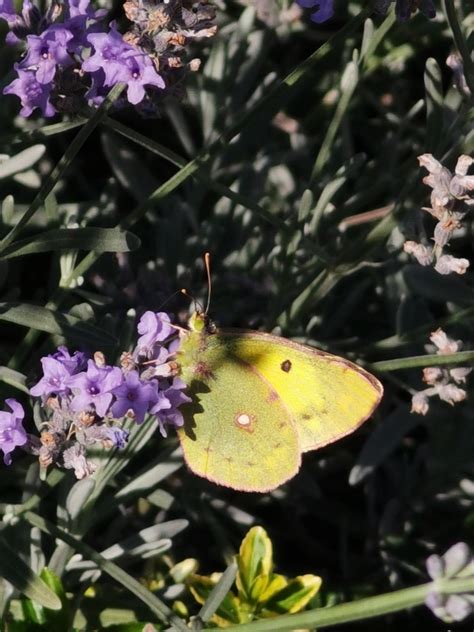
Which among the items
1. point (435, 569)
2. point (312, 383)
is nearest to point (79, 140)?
point (312, 383)

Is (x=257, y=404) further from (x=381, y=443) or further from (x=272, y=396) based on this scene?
(x=381, y=443)

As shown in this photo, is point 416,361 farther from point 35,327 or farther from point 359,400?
point 35,327

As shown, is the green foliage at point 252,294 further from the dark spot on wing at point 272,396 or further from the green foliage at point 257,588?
the dark spot on wing at point 272,396

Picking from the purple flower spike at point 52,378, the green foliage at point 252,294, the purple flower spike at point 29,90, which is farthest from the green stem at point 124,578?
the purple flower spike at point 29,90

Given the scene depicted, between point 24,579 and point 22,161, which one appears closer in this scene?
point 24,579

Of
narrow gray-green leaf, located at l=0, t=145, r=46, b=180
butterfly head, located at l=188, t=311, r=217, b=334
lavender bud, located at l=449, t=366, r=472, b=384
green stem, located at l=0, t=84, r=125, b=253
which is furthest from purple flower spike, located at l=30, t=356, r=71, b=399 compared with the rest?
lavender bud, located at l=449, t=366, r=472, b=384

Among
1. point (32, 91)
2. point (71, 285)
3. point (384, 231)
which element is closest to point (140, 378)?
point (71, 285)
